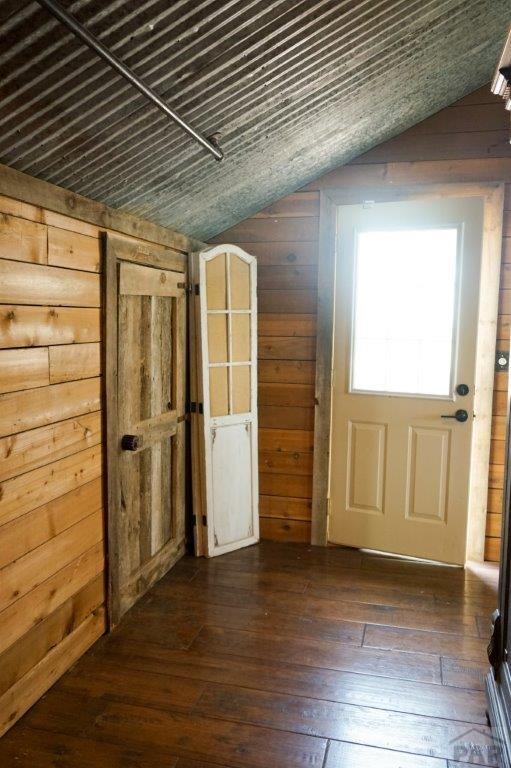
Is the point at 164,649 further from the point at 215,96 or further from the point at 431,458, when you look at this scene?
the point at 215,96

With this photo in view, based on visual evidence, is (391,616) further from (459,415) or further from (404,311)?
(404,311)

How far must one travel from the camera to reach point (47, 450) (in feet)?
6.79

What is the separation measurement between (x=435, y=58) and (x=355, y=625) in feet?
8.80

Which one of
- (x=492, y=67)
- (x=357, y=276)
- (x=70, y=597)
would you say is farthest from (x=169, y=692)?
(x=492, y=67)

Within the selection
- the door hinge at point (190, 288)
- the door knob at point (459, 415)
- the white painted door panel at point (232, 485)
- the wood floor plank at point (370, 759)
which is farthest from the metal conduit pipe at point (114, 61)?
the wood floor plank at point (370, 759)

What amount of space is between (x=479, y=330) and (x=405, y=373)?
486 millimetres

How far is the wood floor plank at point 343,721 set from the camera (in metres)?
1.91

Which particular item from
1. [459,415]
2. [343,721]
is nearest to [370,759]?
[343,721]

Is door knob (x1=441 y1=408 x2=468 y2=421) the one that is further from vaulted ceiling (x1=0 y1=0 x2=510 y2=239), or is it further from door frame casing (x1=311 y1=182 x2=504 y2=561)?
vaulted ceiling (x1=0 y1=0 x2=510 y2=239)

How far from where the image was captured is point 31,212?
1940 millimetres

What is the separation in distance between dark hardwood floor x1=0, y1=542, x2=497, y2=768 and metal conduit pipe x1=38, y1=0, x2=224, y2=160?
6.81 ft

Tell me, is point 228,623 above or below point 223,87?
below

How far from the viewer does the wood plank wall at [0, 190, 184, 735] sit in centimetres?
186

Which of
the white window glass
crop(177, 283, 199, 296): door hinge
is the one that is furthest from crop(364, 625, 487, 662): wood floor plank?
crop(177, 283, 199, 296): door hinge
